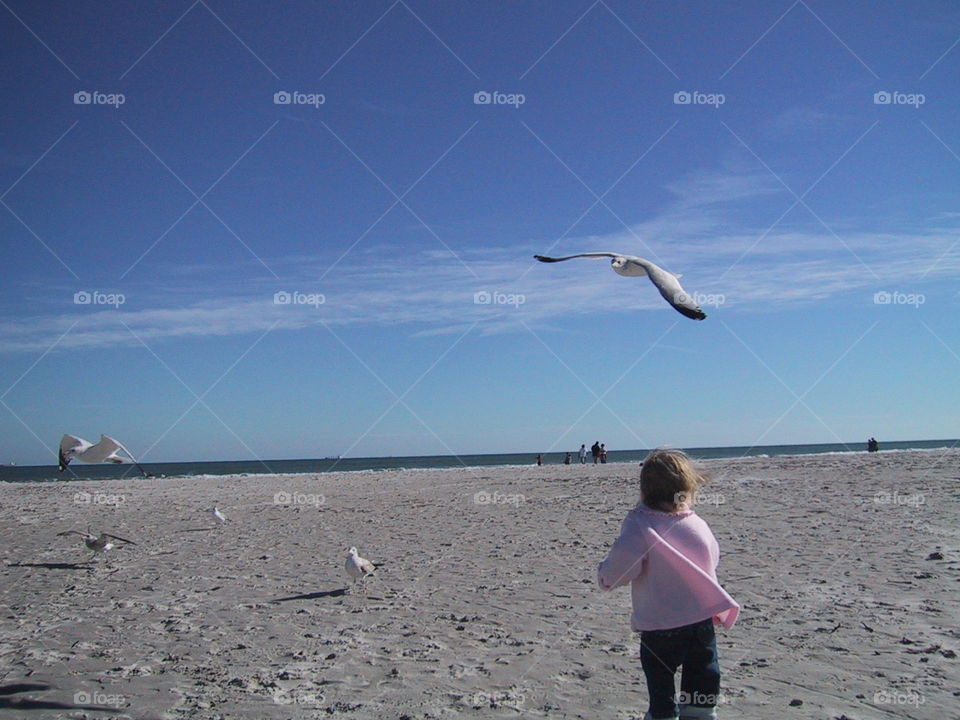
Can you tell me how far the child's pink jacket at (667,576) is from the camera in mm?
3375

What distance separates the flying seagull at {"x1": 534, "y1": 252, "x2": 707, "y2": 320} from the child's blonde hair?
6.20ft

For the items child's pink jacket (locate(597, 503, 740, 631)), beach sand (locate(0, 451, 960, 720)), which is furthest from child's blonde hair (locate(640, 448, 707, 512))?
beach sand (locate(0, 451, 960, 720))

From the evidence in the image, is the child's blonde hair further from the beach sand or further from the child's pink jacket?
the beach sand

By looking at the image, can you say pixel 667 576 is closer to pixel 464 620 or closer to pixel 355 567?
pixel 464 620

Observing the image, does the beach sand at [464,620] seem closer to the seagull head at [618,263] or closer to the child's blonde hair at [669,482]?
the child's blonde hair at [669,482]

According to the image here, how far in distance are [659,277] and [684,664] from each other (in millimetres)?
3609

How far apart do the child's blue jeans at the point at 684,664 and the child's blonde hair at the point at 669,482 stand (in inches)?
Result: 22.3

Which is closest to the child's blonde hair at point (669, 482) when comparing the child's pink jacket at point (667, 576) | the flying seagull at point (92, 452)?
the child's pink jacket at point (667, 576)

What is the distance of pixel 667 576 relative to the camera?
340 cm

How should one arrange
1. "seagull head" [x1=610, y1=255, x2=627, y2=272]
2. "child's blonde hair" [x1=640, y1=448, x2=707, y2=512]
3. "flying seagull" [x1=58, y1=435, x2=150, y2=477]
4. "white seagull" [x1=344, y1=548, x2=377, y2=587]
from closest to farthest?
"child's blonde hair" [x1=640, y1=448, x2=707, y2=512], "seagull head" [x1=610, y1=255, x2=627, y2=272], "white seagull" [x1=344, y1=548, x2=377, y2=587], "flying seagull" [x1=58, y1=435, x2=150, y2=477]

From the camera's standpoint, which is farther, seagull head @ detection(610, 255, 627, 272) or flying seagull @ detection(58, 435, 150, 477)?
flying seagull @ detection(58, 435, 150, 477)

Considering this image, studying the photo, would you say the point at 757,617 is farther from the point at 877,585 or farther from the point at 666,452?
the point at 666,452

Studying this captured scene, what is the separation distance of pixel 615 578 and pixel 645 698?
5.92 feet

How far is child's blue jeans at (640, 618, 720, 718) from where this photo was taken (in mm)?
3396
